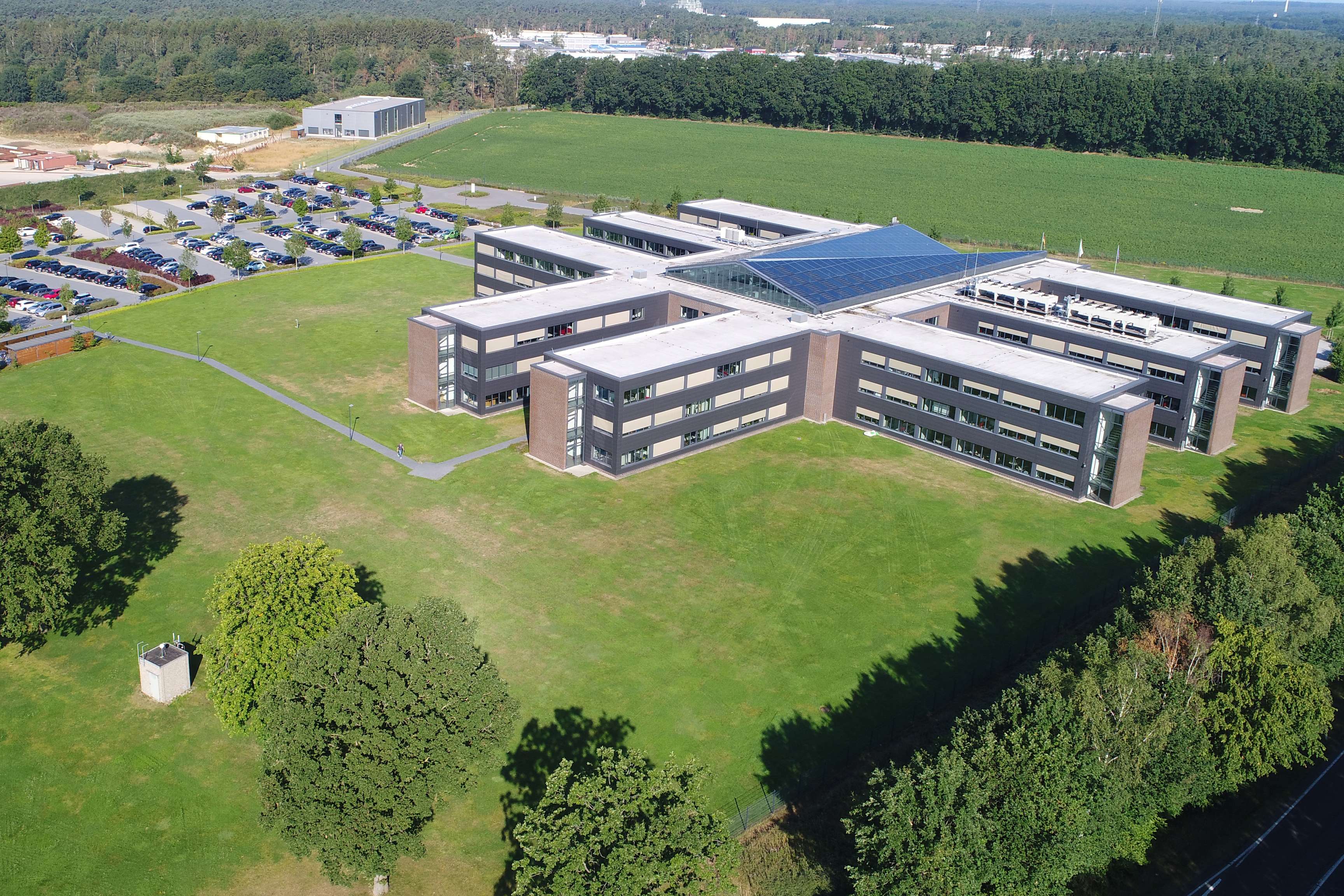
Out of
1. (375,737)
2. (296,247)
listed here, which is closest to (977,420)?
(375,737)

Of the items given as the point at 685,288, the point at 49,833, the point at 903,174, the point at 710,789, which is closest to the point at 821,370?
the point at 685,288

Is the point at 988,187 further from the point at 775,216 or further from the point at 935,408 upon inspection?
the point at 935,408

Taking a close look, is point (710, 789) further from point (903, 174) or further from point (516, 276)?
point (903, 174)

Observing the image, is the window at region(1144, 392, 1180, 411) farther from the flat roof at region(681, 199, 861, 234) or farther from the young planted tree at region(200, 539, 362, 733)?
the young planted tree at region(200, 539, 362, 733)

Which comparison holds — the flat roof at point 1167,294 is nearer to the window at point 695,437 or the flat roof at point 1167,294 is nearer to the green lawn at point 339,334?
the window at point 695,437

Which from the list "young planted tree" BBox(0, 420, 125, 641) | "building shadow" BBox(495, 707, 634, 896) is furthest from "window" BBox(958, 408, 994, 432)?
"young planted tree" BBox(0, 420, 125, 641)
